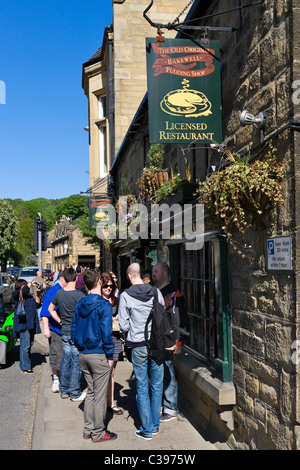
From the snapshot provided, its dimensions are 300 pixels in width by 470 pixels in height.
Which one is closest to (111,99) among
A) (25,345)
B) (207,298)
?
(25,345)

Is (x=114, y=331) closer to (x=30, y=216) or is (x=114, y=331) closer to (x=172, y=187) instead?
(x=172, y=187)

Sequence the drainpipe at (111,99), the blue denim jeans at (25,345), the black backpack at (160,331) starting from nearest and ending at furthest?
the black backpack at (160,331), the blue denim jeans at (25,345), the drainpipe at (111,99)

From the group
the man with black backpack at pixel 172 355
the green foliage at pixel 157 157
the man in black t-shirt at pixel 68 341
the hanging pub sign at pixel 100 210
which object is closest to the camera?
the man with black backpack at pixel 172 355

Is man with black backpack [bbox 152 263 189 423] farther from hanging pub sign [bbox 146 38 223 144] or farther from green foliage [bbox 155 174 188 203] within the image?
hanging pub sign [bbox 146 38 223 144]

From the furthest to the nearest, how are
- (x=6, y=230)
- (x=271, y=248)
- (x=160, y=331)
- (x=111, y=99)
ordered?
1. (x=6, y=230)
2. (x=111, y=99)
3. (x=160, y=331)
4. (x=271, y=248)

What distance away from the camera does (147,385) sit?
5.08m

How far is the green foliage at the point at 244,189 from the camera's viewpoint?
3727 mm

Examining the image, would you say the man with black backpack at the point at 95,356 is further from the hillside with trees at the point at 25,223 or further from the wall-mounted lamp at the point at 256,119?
the hillside with trees at the point at 25,223

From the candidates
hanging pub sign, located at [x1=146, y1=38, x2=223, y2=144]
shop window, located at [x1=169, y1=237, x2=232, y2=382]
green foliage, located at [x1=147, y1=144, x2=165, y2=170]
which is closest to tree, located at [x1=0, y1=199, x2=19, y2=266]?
green foliage, located at [x1=147, y1=144, x2=165, y2=170]

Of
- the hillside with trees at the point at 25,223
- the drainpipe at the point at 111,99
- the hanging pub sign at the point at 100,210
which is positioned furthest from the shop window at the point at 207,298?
the hillside with trees at the point at 25,223

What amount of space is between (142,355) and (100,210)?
11.9 metres

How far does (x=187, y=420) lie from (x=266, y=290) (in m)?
2.62

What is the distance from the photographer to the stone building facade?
356 cm

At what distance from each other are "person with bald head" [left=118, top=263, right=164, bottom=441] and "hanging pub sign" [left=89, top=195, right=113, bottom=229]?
10.6 m
